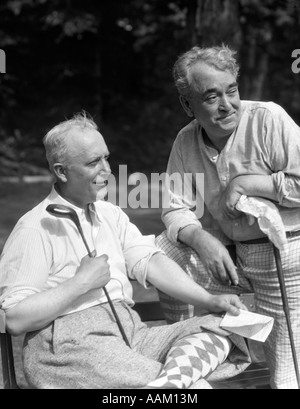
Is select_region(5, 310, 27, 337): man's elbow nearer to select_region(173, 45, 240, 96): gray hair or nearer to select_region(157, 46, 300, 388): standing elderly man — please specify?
select_region(157, 46, 300, 388): standing elderly man

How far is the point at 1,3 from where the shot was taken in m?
13.8

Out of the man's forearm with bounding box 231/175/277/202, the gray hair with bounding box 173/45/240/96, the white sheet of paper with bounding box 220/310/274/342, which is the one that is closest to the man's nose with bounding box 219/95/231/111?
the gray hair with bounding box 173/45/240/96

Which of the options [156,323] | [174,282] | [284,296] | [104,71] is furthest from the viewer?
[104,71]

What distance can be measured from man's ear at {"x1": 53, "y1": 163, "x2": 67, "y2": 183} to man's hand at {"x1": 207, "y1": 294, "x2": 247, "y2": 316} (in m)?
0.71

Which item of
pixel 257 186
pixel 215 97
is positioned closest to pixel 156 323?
pixel 257 186

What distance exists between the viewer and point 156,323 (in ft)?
11.6

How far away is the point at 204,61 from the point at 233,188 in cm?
55

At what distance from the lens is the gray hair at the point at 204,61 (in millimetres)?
2939

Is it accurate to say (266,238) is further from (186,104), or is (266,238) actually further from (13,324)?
(13,324)

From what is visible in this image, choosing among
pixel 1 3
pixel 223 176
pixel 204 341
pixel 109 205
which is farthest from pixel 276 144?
pixel 1 3

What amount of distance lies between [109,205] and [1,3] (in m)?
11.9

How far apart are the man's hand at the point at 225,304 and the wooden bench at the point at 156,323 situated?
1.00 feet

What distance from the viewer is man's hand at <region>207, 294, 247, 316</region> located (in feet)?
8.32
